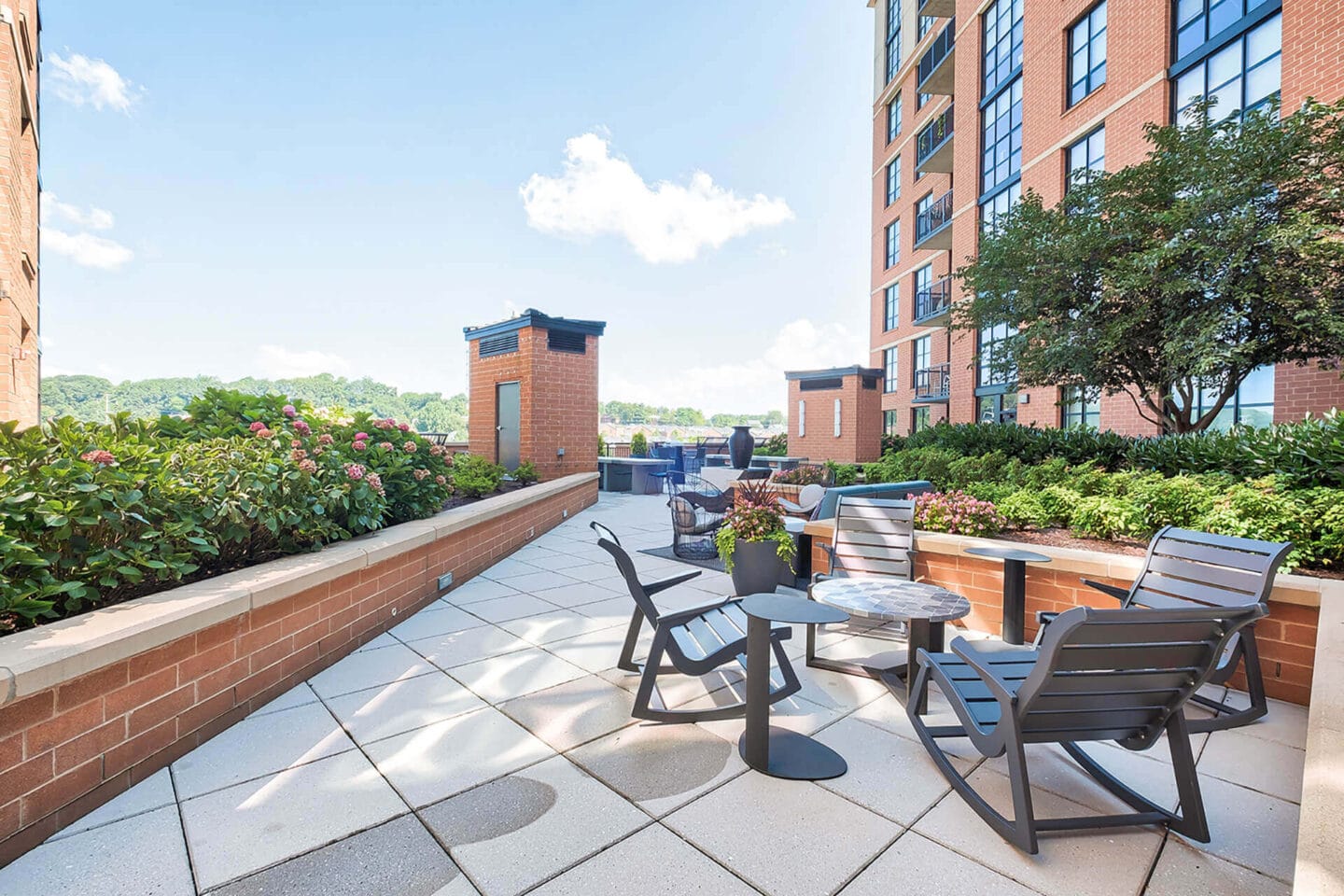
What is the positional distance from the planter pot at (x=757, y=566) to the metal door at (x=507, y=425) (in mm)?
6996

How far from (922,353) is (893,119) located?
36.5 feet

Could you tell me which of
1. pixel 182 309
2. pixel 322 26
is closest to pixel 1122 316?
pixel 322 26

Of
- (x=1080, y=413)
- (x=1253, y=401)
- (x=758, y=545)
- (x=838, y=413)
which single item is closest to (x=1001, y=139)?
(x=1080, y=413)

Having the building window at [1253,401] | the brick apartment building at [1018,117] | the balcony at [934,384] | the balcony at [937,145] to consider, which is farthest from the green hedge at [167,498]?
the balcony at [937,145]

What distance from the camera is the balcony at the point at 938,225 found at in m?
20.0

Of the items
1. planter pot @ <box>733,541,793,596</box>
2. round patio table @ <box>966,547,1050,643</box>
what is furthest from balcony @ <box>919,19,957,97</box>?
round patio table @ <box>966,547,1050,643</box>

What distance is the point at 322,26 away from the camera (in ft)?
58.1

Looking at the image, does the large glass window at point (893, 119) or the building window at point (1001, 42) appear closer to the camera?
the building window at point (1001, 42)

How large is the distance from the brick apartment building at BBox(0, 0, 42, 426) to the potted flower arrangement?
7.49 meters

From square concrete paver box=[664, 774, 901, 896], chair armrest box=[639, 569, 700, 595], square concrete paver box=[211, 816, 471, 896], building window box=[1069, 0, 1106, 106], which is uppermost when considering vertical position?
building window box=[1069, 0, 1106, 106]

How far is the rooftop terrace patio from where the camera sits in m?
1.78

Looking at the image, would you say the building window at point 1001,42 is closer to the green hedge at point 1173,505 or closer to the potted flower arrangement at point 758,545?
the green hedge at point 1173,505

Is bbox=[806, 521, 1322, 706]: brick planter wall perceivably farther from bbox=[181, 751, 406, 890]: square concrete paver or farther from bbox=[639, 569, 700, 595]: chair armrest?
bbox=[181, 751, 406, 890]: square concrete paver

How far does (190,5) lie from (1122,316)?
23.1 metres
